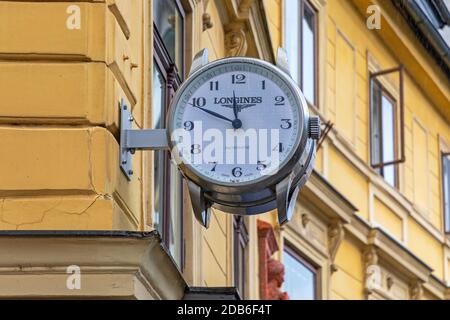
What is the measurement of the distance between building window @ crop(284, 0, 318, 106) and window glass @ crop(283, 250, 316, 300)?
5.90 ft

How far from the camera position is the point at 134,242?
31.3 feet

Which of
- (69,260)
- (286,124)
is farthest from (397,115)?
(69,260)

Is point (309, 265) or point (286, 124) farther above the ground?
point (309, 265)

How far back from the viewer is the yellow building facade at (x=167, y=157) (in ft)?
31.8

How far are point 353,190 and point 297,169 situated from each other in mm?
12090

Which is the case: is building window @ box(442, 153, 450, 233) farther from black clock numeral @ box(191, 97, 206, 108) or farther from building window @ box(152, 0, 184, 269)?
black clock numeral @ box(191, 97, 206, 108)

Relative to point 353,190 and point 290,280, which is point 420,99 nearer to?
point 353,190

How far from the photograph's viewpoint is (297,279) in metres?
19.8

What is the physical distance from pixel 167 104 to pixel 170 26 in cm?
73

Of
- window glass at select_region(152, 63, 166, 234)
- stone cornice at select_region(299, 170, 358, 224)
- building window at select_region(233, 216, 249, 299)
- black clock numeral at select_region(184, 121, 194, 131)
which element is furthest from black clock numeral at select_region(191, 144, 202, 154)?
stone cornice at select_region(299, 170, 358, 224)

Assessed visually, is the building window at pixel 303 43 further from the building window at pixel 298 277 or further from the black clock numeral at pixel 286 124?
the black clock numeral at pixel 286 124

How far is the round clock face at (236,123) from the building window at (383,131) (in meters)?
12.9

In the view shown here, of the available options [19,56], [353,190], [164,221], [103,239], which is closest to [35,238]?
[103,239]

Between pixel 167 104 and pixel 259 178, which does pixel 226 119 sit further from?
pixel 167 104
